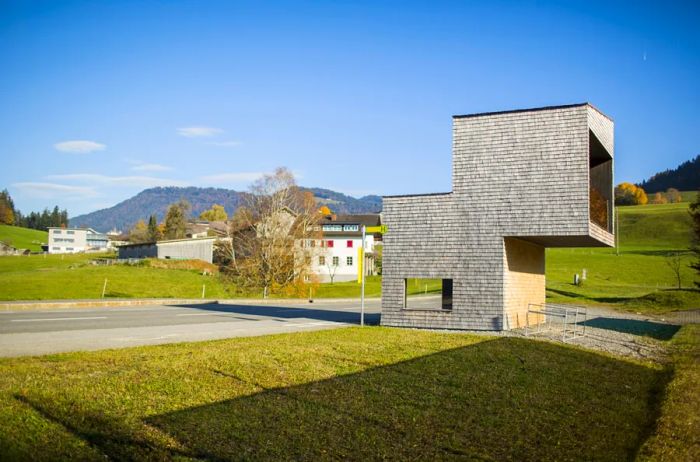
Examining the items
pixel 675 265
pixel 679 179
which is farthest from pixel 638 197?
pixel 675 265

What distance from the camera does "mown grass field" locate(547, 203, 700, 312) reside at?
39.7 metres

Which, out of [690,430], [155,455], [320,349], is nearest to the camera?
[155,455]

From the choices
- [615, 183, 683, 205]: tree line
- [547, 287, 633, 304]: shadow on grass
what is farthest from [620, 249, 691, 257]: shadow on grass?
[615, 183, 683, 205]: tree line

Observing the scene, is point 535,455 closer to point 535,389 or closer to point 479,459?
point 479,459

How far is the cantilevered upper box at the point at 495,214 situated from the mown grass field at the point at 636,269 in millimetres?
20841

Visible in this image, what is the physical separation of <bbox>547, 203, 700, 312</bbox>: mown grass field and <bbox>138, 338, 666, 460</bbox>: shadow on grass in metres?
A: 29.9

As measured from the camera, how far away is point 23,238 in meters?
123

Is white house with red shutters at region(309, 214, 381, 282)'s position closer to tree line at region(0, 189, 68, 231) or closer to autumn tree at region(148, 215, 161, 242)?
autumn tree at region(148, 215, 161, 242)

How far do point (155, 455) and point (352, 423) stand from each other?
2.28 m

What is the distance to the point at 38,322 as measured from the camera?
1725 cm

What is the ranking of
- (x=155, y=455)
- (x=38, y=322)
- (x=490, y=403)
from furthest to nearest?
1. (x=38, y=322)
2. (x=490, y=403)
3. (x=155, y=455)

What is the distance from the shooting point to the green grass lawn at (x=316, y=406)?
560cm

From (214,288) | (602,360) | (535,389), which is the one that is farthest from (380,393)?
(214,288)

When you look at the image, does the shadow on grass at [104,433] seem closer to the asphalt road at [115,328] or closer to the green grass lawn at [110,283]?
the asphalt road at [115,328]
